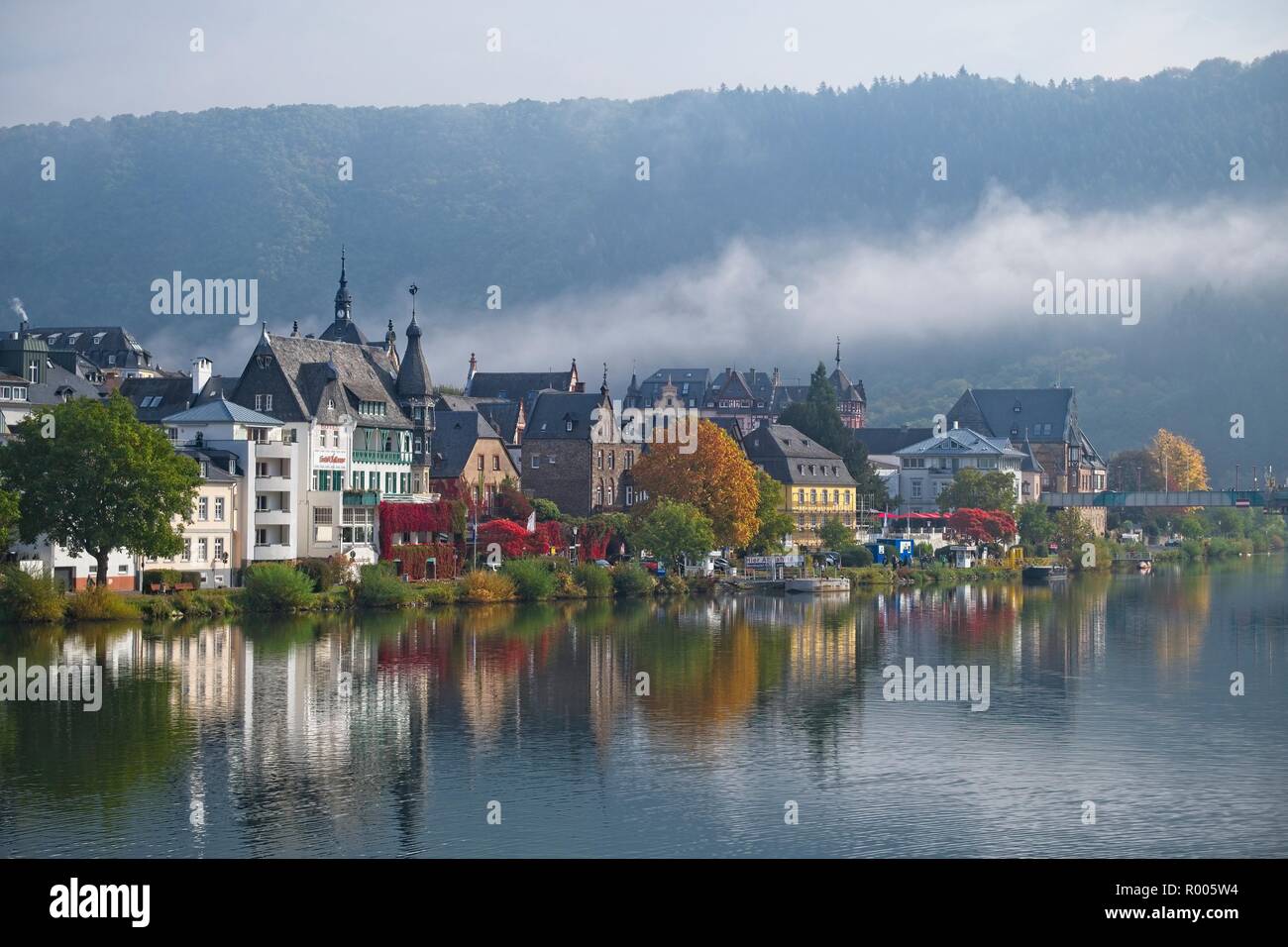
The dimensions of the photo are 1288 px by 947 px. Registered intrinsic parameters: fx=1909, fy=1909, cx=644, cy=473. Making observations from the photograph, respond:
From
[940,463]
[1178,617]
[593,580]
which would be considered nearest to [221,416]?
[593,580]

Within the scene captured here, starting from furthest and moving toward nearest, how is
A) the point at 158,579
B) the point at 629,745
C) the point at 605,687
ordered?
the point at 158,579 → the point at 605,687 → the point at 629,745

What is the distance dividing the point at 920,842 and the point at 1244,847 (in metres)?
7.41

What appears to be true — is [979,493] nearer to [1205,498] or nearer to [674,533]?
[1205,498]

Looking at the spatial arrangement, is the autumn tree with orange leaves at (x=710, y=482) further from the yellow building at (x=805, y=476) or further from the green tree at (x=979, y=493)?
the green tree at (x=979, y=493)

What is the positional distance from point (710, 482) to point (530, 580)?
22.5 meters

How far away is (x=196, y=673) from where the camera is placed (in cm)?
6725

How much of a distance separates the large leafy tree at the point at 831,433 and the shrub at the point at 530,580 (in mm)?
57713

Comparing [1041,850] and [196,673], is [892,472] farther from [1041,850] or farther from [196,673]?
[1041,850]

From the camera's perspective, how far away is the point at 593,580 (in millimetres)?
105562

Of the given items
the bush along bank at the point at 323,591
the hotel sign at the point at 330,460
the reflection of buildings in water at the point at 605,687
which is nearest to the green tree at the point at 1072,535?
the bush along bank at the point at 323,591
